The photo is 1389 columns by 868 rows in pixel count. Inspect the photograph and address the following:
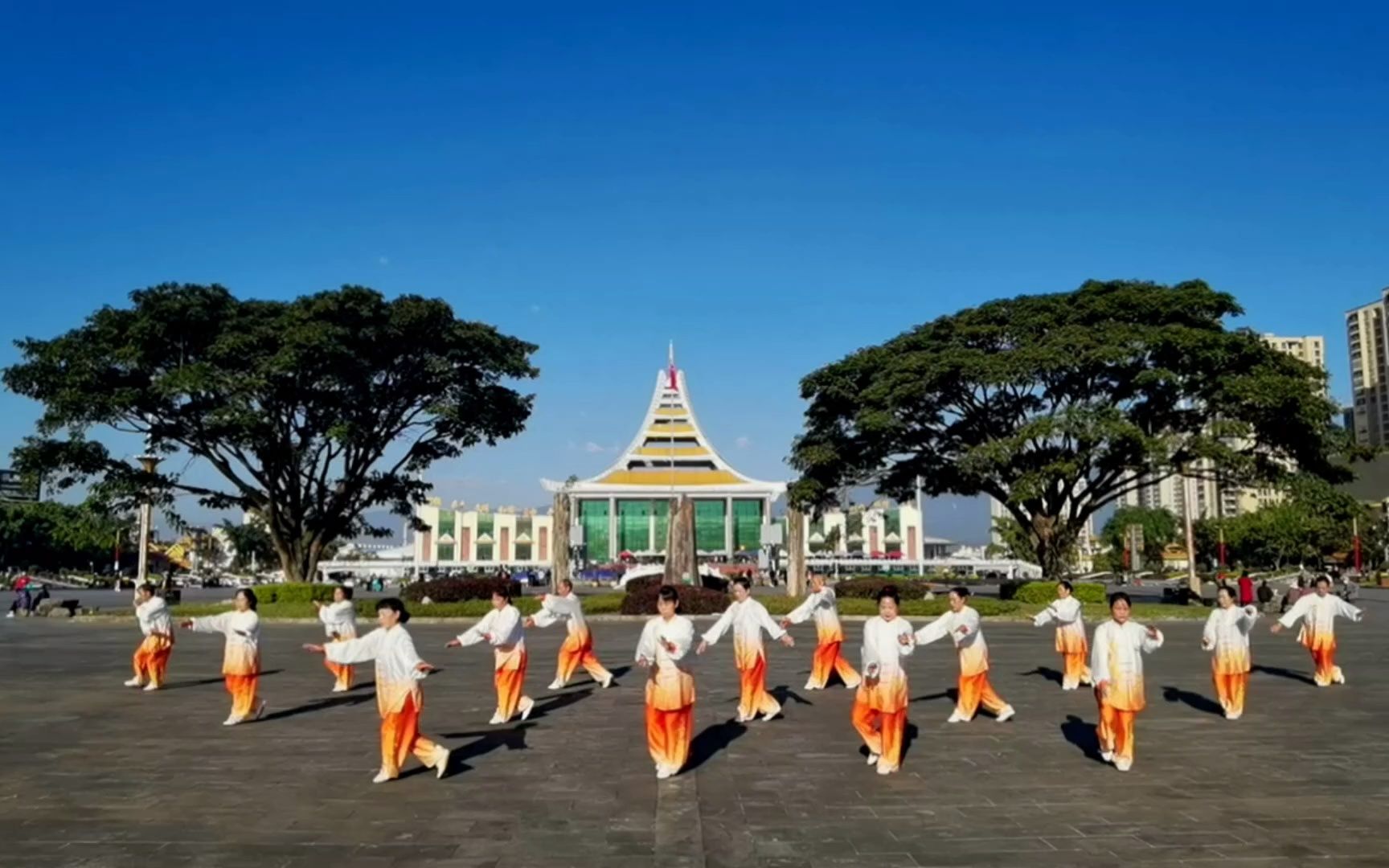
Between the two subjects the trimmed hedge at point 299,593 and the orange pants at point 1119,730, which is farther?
the trimmed hedge at point 299,593

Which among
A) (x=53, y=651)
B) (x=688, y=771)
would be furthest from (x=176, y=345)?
→ (x=688, y=771)

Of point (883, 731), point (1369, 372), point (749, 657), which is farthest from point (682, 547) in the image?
point (1369, 372)

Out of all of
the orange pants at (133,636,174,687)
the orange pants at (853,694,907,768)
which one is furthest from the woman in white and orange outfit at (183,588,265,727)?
the orange pants at (853,694,907,768)

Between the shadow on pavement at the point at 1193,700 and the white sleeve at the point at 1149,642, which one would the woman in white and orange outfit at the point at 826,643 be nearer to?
the shadow on pavement at the point at 1193,700

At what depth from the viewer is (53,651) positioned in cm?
1927

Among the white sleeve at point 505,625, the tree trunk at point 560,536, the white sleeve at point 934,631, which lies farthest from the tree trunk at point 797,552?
the white sleeve at point 934,631

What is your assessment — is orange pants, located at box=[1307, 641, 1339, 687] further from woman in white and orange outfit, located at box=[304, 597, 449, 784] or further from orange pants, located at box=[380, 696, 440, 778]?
orange pants, located at box=[380, 696, 440, 778]

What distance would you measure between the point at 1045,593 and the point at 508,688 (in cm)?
2121

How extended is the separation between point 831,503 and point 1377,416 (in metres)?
88.8

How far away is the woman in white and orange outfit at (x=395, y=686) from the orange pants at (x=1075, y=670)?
8626 mm

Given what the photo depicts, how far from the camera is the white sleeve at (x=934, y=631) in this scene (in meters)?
8.94

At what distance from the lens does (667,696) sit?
25.9ft

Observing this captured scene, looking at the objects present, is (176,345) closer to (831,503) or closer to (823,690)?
(831,503)

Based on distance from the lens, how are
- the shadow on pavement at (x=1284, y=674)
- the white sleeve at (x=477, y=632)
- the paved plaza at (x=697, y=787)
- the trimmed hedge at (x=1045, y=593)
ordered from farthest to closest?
the trimmed hedge at (x=1045, y=593) → the shadow on pavement at (x=1284, y=674) → the white sleeve at (x=477, y=632) → the paved plaza at (x=697, y=787)
